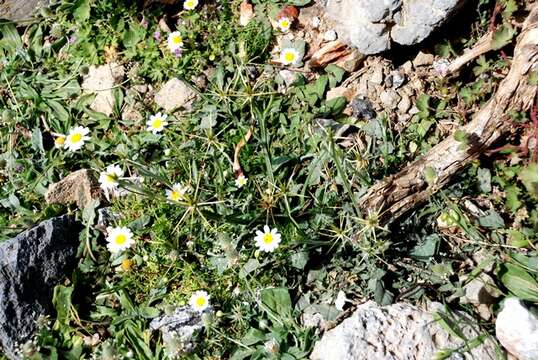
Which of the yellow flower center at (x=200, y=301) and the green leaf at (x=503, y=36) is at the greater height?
the green leaf at (x=503, y=36)

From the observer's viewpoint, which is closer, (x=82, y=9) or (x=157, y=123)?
(x=157, y=123)

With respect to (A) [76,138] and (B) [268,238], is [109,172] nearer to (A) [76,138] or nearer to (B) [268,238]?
(A) [76,138]

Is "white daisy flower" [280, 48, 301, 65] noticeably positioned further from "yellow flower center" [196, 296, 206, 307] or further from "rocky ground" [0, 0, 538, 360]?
"yellow flower center" [196, 296, 206, 307]

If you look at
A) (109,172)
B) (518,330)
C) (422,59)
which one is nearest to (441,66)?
(422,59)

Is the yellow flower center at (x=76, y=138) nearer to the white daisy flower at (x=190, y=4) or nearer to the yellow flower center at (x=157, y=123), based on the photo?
the yellow flower center at (x=157, y=123)

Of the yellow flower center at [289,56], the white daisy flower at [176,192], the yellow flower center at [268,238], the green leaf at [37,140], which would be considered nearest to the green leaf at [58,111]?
the green leaf at [37,140]

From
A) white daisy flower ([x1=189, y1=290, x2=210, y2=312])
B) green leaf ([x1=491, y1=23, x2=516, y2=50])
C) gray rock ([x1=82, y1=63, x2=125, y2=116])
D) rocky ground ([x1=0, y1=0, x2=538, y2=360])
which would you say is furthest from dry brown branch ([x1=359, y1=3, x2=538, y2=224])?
gray rock ([x1=82, y1=63, x2=125, y2=116])

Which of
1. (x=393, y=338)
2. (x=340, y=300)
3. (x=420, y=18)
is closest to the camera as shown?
(x=393, y=338)
